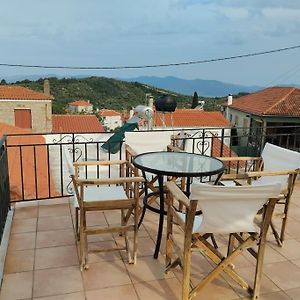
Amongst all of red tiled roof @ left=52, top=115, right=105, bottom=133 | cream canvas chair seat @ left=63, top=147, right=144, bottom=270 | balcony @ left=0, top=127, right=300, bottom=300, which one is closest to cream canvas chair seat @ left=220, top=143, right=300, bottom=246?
balcony @ left=0, top=127, right=300, bottom=300

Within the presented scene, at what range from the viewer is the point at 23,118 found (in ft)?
92.5

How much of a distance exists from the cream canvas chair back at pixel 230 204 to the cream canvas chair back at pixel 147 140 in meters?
2.01

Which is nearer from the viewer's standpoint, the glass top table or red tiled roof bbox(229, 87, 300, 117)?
the glass top table

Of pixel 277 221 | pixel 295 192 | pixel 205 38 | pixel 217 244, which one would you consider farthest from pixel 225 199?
pixel 205 38

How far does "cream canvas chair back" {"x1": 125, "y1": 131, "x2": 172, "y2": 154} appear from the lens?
3854 mm

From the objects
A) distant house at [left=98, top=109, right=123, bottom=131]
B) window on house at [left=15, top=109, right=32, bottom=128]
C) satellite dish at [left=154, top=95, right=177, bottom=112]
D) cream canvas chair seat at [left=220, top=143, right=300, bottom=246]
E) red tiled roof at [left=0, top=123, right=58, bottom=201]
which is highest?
satellite dish at [left=154, top=95, right=177, bottom=112]

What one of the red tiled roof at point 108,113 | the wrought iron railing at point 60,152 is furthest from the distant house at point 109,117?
the wrought iron railing at point 60,152

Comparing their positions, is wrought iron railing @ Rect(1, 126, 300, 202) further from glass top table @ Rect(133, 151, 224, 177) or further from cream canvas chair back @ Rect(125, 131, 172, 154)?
glass top table @ Rect(133, 151, 224, 177)

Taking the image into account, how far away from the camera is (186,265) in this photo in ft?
6.36

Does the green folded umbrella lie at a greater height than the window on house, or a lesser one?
greater

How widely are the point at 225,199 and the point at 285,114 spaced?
67.6 ft

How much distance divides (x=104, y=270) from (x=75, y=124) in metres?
28.7

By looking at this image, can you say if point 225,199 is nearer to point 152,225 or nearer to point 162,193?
point 162,193

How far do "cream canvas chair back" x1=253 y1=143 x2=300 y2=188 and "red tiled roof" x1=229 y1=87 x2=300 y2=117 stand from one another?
18.6 m
